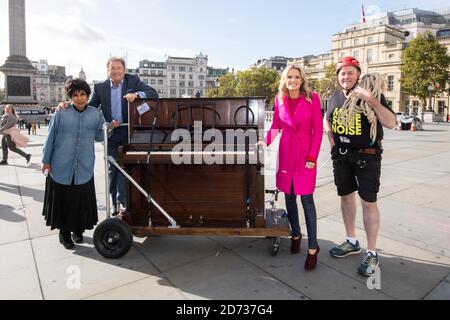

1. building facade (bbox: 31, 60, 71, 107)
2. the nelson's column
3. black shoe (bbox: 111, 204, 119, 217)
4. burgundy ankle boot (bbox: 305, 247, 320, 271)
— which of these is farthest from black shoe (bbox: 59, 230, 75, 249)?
building facade (bbox: 31, 60, 71, 107)

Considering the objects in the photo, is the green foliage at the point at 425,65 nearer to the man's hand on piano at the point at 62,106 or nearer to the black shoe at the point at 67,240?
the man's hand on piano at the point at 62,106

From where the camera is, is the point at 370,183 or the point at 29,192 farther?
the point at 29,192

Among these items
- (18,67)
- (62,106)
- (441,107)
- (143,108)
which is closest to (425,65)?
(441,107)

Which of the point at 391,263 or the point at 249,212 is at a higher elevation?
the point at 249,212

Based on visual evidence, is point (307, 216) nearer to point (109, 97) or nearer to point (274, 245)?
point (274, 245)

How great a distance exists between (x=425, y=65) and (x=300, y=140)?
180 feet

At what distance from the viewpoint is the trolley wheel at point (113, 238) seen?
343 centimetres

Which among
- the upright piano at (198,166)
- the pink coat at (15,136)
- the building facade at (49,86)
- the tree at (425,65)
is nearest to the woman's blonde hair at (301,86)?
the upright piano at (198,166)

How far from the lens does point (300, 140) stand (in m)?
3.35

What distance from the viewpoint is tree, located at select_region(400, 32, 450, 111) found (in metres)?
47.7

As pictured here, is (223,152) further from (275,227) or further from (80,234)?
(80,234)
